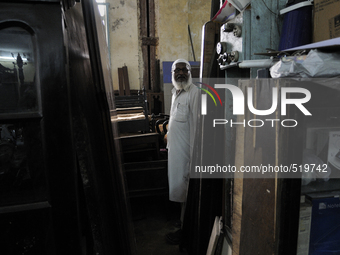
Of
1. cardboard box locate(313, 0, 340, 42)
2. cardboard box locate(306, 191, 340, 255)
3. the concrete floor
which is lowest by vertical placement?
the concrete floor

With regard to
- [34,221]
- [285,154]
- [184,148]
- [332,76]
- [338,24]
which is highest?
[338,24]

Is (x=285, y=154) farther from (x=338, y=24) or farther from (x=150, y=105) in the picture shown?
(x=150, y=105)

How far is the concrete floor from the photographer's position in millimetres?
2395

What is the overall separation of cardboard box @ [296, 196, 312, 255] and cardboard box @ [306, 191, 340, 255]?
0.15 feet

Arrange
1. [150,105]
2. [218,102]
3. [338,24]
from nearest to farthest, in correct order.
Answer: [338,24] < [218,102] < [150,105]

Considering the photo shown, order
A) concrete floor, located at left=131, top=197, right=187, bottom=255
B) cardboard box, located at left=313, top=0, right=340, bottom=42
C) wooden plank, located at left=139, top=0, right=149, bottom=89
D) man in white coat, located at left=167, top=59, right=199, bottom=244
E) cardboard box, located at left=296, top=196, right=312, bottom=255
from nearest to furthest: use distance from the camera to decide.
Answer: cardboard box, located at left=296, top=196, right=312, bottom=255
cardboard box, located at left=313, top=0, right=340, bottom=42
concrete floor, located at left=131, top=197, right=187, bottom=255
man in white coat, located at left=167, top=59, right=199, bottom=244
wooden plank, located at left=139, top=0, right=149, bottom=89

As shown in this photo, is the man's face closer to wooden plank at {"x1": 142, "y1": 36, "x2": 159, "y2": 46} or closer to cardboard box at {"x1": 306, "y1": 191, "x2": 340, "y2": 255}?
cardboard box at {"x1": 306, "y1": 191, "x2": 340, "y2": 255}

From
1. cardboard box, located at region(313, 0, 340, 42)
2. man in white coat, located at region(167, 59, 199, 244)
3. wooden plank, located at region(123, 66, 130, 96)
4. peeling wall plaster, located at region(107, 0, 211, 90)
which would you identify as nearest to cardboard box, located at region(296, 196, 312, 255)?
cardboard box, located at region(313, 0, 340, 42)

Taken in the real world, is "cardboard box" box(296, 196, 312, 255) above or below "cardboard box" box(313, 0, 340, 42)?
below

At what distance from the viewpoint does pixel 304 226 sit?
1.18 m

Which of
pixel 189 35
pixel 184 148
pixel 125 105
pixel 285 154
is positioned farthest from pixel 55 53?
pixel 189 35

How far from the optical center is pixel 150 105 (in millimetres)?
6078

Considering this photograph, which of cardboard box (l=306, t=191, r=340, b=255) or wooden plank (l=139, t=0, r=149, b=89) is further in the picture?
wooden plank (l=139, t=0, r=149, b=89)

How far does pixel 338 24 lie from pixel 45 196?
1.56 meters
